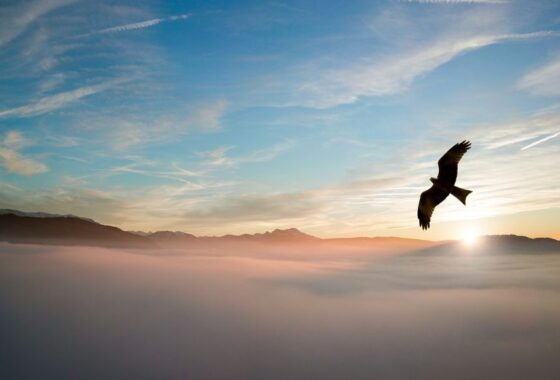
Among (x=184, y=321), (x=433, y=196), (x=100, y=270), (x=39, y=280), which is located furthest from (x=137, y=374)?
(x=433, y=196)

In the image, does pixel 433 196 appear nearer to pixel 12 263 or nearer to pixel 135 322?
pixel 12 263

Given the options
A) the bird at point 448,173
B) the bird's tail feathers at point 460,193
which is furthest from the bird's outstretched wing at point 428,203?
the bird's tail feathers at point 460,193

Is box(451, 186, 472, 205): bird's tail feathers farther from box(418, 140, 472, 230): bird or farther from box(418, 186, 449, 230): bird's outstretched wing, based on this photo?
box(418, 186, 449, 230): bird's outstretched wing

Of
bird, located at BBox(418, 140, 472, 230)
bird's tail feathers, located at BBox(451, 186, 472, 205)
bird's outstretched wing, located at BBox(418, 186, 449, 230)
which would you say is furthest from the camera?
bird's outstretched wing, located at BBox(418, 186, 449, 230)

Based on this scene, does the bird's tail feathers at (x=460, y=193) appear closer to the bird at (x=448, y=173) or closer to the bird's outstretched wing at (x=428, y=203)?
the bird at (x=448, y=173)

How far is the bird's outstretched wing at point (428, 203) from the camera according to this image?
54.7ft

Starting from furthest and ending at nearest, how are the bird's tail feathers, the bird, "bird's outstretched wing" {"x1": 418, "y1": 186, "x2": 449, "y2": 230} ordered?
"bird's outstretched wing" {"x1": 418, "y1": 186, "x2": 449, "y2": 230}
the bird
the bird's tail feathers

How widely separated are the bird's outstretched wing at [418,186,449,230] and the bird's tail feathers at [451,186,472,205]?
58 centimetres

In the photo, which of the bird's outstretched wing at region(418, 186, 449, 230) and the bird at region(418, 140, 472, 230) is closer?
the bird at region(418, 140, 472, 230)

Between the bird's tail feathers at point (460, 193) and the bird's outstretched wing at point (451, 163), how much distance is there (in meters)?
0.45

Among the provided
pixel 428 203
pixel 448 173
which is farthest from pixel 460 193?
pixel 428 203

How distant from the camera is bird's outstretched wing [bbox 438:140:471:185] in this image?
Result: 16.2 meters

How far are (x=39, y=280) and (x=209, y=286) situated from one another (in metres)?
92.2

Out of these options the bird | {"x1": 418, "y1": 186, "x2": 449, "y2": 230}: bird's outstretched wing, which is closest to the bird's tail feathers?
the bird
